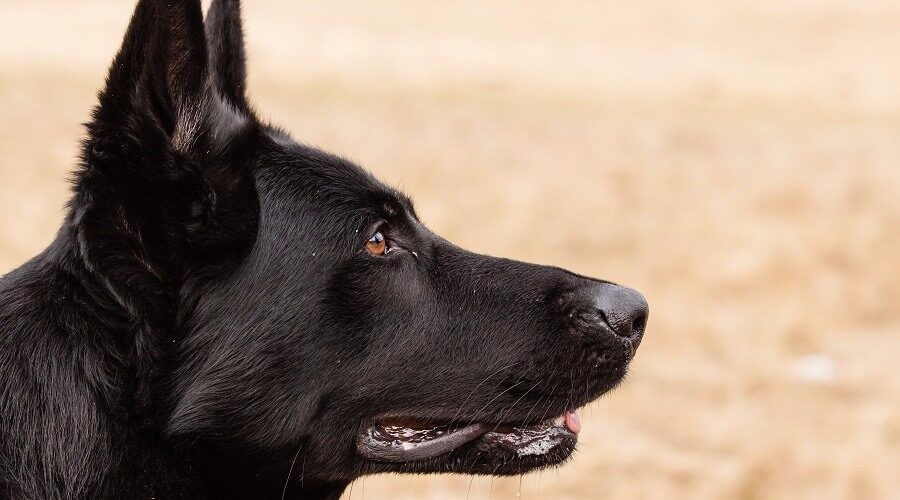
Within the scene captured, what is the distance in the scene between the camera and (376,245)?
9.52 feet

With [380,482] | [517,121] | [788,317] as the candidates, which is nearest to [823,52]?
[517,121]

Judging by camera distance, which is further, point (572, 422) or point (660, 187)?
point (660, 187)

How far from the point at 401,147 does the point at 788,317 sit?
21.8 ft

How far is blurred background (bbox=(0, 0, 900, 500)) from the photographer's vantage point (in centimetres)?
665

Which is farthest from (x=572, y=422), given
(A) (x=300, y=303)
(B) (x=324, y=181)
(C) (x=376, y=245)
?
(B) (x=324, y=181)

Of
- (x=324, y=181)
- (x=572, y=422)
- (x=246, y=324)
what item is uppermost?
(x=324, y=181)

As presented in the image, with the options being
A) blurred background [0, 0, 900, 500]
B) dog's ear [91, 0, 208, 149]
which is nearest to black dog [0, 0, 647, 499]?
dog's ear [91, 0, 208, 149]

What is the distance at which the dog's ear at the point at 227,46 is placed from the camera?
10.6ft

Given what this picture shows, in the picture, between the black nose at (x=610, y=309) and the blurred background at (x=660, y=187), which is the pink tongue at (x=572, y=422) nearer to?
the black nose at (x=610, y=309)

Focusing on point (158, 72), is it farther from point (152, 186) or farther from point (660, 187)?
point (660, 187)

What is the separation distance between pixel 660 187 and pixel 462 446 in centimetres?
1001

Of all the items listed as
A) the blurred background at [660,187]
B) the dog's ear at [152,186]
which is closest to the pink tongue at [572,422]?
the dog's ear at [152,186]

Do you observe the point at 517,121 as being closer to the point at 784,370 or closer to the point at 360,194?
the point at 784,370

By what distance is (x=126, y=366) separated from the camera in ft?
8.13
